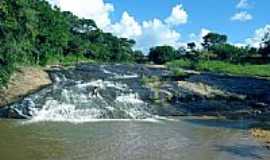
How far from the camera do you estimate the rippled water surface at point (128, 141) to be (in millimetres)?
20234

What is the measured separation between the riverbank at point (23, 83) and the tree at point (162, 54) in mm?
72015

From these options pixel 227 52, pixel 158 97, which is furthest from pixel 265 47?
pixel 158 97

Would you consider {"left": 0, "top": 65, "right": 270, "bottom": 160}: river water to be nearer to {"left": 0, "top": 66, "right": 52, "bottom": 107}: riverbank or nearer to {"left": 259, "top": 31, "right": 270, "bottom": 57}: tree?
{"left": 0, "top": 66, "right": 52, "bottom": 107}: riverbank

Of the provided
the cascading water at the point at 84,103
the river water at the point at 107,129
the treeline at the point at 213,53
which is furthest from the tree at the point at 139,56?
the cascading water at the point at 84,103

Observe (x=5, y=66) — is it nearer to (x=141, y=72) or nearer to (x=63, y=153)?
(x=63, y=153)

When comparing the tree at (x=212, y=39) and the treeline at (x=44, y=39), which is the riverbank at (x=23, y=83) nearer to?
the treeline at (x=44, y=39)

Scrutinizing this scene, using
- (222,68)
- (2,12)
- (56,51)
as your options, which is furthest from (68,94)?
(222,68)

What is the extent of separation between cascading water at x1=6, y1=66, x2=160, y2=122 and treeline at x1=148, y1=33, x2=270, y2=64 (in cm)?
6345

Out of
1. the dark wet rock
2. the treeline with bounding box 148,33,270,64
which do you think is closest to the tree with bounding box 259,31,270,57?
the treeline with bounding box 148,33,270,64

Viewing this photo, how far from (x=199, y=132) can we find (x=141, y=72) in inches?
866

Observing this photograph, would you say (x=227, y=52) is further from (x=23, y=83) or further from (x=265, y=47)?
(x=23, y=83)

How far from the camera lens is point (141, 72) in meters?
48.8

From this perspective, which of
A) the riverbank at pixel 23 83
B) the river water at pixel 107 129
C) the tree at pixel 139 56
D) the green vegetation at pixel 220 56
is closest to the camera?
the river water at pixel 107 129

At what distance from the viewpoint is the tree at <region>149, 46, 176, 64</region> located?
373 ft
